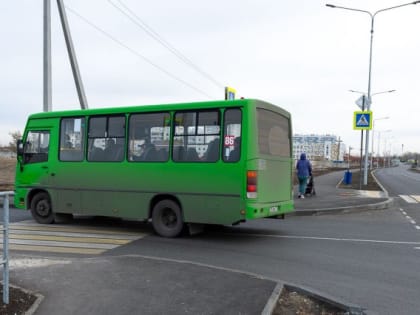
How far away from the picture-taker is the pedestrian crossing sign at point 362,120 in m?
20.3

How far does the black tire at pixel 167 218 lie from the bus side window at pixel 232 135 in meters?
1.65

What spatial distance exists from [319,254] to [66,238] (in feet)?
17.1

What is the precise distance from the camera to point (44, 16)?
1923cm

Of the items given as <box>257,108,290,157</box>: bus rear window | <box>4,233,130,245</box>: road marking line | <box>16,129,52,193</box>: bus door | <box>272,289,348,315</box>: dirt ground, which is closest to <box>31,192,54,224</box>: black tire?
<box>16,129,52,193</box>: bus door

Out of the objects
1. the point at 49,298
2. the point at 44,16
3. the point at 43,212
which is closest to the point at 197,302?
the point at 49,298

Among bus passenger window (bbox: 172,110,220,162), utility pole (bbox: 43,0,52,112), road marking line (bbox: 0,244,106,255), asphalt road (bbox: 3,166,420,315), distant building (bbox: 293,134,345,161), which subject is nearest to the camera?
asphalt road (bbox: 3,166,420,315)

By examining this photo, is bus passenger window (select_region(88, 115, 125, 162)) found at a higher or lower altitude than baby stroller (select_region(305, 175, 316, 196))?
higher

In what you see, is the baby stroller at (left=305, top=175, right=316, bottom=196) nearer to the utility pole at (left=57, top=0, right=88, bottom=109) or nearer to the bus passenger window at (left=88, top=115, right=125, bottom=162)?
the bus passenger window at (left=88, top=115, right=125, bottom=162)

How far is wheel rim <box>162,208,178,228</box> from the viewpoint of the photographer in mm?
9523

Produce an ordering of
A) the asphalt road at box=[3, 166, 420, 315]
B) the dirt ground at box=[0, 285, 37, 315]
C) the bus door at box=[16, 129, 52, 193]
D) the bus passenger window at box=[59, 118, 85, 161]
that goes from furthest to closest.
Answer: the bus door at box=[16, 129, 52, 193] < the bus passenger window at box=[59, 118, 85, 161] < the asphalt road at box=[3, 166, 420, 315] < the dirt ground at box=[0, 285, 37, 315]

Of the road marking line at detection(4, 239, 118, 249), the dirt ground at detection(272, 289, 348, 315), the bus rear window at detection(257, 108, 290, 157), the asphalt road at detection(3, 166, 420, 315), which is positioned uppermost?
the bus rear window at detection(257, 108, 290, 157)

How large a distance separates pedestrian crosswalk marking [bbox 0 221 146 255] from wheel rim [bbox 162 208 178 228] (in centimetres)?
63

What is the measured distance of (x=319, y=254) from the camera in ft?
26.2

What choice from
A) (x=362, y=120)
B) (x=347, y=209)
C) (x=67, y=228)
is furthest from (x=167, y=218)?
(x=362, y=120)
